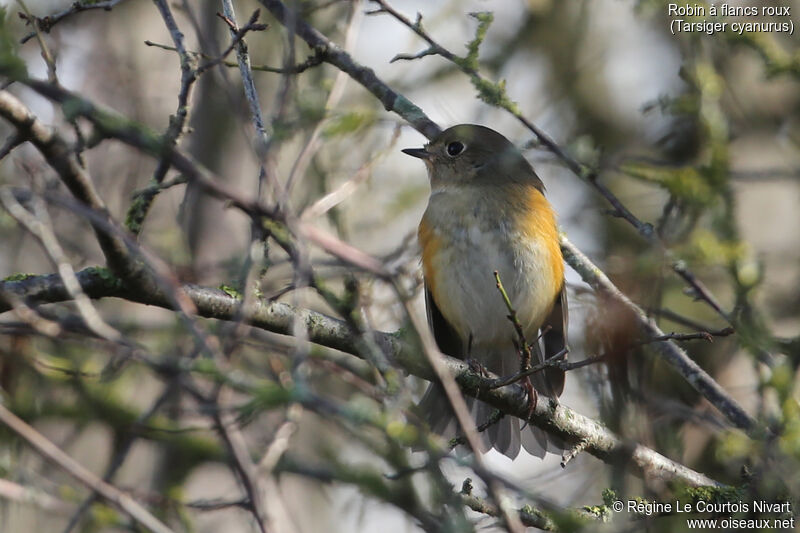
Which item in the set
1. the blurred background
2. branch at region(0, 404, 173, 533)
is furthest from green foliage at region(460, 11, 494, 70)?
branch at region(0, 404, 173, 533)

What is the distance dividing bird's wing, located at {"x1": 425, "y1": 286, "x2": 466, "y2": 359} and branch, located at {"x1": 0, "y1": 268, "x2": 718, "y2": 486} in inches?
59.5

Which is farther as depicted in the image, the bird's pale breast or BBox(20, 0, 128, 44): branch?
the bird's pale breast

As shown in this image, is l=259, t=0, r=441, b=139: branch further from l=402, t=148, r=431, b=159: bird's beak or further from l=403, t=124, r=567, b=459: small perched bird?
l=402, t=148, r=431, b=159: bird's beak

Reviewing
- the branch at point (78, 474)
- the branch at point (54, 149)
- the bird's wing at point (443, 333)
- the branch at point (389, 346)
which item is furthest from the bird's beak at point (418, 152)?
the branch at point (78, 474)

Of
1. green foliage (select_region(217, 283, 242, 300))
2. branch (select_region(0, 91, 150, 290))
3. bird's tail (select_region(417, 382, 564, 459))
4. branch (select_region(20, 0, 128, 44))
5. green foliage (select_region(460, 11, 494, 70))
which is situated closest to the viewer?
branch (select_region(0, 91, 150, 290))

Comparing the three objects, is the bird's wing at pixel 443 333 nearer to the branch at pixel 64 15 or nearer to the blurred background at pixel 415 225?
the blurred background at pixel 415 225

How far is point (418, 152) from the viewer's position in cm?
605

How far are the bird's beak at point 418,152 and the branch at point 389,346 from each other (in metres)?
2.32

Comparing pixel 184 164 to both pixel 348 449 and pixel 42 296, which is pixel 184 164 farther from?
pixel 348 449

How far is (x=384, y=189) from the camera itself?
835 centimetres

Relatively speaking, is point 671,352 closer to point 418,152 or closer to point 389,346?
point 389,346

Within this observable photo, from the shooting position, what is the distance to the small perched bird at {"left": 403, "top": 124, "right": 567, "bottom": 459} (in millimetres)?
5203

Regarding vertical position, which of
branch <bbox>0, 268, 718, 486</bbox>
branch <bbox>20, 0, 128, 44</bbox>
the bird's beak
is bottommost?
branch <bbox>0, 268, 718, 486</bbox>

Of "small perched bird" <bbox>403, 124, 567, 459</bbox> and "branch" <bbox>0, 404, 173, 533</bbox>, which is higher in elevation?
"small perched bird" <bbox>403, 124, 567, 459</bbox>
